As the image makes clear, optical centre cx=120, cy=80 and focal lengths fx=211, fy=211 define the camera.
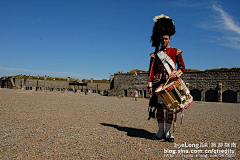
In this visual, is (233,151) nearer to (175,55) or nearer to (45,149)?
(175,55)

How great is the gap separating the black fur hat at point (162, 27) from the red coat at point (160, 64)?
1.30ft

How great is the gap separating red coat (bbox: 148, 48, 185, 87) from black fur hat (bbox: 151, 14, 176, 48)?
397 millimetres

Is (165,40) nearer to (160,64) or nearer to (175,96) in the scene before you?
(160,64)

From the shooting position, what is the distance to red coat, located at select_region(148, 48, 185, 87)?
4211 millimetres

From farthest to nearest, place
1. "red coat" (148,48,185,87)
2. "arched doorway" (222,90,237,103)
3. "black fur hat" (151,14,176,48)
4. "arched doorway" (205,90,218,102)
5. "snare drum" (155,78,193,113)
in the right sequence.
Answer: "arched doorway" (205,90,218,102), "arched doorway" (222,90,237,103), "black fur hat" (151,14,176,48), "red coat" (148,48,185,87), "snare drum" (155,78,193,113)

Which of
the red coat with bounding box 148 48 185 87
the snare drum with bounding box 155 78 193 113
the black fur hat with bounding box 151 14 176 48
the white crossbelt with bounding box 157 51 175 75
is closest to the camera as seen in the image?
the snare drum with bounding box 155 78 193 113

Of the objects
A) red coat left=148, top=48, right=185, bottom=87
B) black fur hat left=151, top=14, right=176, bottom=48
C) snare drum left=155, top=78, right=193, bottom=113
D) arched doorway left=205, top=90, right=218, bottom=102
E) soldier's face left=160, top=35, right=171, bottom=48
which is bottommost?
arched doorway left=205, top=90, right=218, bottom=102

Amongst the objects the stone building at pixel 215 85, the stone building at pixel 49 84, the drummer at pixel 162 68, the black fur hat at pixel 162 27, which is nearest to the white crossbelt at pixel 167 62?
the drummer at pixel 162 68

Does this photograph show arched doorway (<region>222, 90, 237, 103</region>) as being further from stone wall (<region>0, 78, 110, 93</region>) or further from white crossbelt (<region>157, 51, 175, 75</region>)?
stone wall (<region>0, 78, 110, 93</region>)

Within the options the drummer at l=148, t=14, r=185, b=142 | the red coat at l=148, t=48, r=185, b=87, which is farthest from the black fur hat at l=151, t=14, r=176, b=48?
the red coat at l=148, t=48, r=185, b=87

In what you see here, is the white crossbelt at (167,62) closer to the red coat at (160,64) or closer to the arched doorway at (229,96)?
the red coat at (160,64)

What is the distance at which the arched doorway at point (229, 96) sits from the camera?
26.6 metres

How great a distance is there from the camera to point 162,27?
4395 mm

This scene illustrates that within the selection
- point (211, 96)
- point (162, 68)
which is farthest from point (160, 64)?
point (211, 96)
